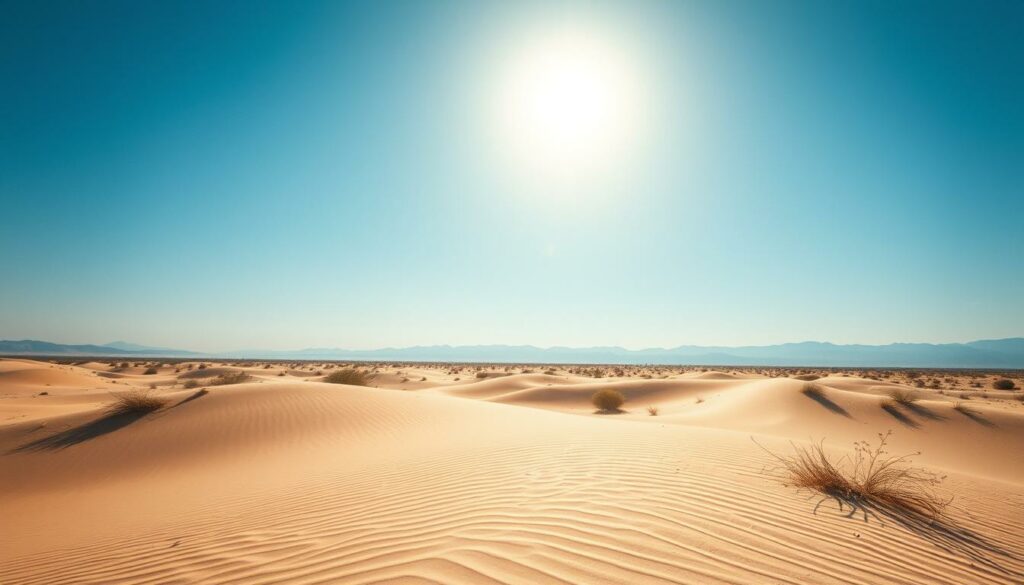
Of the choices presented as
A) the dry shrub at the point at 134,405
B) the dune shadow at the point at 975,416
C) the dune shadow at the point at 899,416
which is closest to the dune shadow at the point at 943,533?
the dune shadow at the point at 899,416

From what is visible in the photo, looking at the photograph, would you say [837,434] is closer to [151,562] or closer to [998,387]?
[151,562]

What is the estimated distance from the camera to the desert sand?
2.79 metres

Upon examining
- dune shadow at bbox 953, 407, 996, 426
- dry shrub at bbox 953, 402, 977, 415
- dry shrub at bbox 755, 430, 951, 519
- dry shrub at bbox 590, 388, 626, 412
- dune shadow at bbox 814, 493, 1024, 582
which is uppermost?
dry shrub at bbox 755, 430, 951, 519

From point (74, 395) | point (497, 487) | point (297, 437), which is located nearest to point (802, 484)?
point (497, 487)

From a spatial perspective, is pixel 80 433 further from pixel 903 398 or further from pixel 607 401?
A: pixel 903 398

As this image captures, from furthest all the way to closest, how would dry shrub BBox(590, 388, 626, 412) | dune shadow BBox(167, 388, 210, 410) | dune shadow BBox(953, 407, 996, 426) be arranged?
dry shrub BBox(590, 388, 626, 412) < dune shadow BBox(953, 407, 996, 426) < dune shadow BBox(167, 388, 210, 410)

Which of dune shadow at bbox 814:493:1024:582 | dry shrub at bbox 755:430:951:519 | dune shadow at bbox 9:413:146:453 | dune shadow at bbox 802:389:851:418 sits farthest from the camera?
dune shadow at bbox 802:389:851:418

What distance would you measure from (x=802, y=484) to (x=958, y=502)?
194 cm

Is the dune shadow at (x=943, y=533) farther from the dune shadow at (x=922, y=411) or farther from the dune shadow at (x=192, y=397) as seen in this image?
the dune shadow at (x=192, y=397)

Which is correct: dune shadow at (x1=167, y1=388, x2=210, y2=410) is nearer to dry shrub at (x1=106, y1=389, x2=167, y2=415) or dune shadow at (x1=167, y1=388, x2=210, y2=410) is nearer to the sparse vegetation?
dry shrub at (x1=106, y1=389, x2=167, y2=415)

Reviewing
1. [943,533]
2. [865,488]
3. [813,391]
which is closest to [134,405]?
[865,488]

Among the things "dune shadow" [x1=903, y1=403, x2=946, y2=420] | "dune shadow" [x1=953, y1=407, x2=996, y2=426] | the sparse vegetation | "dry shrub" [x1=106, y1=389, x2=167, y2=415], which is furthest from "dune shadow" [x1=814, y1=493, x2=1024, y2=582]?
"dry shrub" [x1=106, y1=389, x2=167, y2=415]

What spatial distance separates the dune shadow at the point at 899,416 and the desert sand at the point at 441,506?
4.85ft

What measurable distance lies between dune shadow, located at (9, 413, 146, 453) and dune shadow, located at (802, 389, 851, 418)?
1948cm
